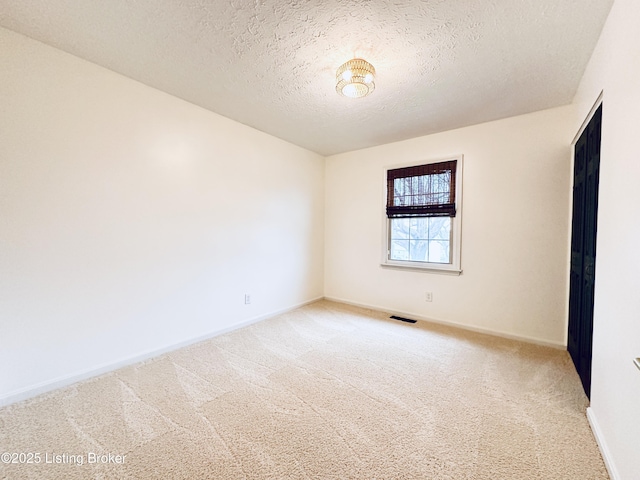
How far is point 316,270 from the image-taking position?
14.6 ft

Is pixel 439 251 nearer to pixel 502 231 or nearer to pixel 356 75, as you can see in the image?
pixel 502 231

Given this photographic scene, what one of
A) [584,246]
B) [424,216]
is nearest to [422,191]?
[424,216]

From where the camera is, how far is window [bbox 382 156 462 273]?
3.34m

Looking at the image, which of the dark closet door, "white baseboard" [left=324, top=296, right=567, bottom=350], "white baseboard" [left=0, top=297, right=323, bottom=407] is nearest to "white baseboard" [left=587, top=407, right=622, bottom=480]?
the dark closet door

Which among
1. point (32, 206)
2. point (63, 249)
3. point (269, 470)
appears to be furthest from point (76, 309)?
point (269, 470)

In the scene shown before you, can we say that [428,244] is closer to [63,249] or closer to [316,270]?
[316,270]

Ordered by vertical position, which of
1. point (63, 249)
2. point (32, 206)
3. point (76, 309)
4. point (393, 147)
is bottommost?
point (76, 309)

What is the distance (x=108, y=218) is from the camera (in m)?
2.22

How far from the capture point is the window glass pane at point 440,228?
343cm

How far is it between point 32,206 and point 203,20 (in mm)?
1776

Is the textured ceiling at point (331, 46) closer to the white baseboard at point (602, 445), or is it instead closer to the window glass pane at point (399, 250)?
the window glass pane at point (399, 250)

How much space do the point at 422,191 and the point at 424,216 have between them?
1.14 ft

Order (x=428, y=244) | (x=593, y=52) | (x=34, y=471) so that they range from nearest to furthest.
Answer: (x=34, y=471) → (x=593, y=52) → (x=428, y=244)

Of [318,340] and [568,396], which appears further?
[318,340]
